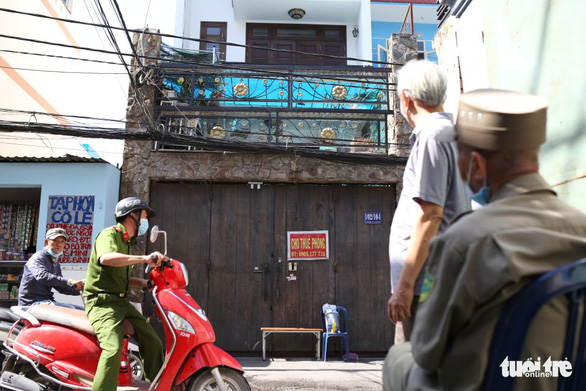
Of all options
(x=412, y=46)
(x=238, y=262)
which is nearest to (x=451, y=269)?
(x=238, y=262)

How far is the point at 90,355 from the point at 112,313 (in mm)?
385

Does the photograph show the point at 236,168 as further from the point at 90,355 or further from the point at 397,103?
the point at 90,355

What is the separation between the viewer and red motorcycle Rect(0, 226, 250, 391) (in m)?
3.31

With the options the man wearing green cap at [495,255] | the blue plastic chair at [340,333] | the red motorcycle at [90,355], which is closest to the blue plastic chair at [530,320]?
the man wearing green cap at [495,255]

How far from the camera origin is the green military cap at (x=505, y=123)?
108 centimetres

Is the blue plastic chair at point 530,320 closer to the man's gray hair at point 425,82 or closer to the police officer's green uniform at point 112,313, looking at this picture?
the man's gray hair at point 425,82

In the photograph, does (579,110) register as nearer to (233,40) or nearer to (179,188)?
(179,188)

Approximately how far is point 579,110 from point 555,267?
1824mm

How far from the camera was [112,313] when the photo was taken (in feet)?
11.0

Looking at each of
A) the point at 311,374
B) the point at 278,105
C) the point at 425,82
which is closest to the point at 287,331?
the point at 311,374

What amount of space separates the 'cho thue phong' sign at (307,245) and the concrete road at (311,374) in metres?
1.64

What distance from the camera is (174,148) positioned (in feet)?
27.0

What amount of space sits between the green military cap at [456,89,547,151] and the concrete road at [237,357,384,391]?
4.69 meters

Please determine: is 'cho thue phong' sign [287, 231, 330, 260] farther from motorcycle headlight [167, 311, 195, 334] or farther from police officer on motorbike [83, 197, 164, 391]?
motorcycle headlight [167, 311, 195, 334]
